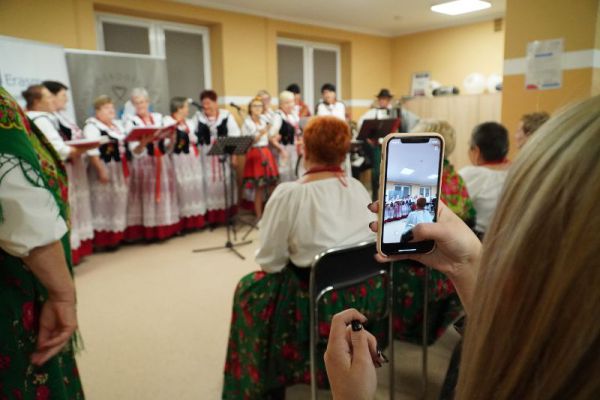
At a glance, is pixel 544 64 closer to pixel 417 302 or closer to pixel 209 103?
pixel 417 302

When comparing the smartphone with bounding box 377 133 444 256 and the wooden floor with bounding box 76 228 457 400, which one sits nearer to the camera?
the smartphone with bounding box 377 133 444 256

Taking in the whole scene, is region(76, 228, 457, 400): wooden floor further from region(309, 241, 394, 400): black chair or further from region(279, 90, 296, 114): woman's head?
region(279, 90, 296, 114): woman's head

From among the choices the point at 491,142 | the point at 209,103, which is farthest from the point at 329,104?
the point at 491,142

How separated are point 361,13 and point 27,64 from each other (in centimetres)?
479

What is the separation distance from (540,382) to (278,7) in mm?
6583

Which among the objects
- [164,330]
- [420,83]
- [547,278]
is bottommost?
[164,330]

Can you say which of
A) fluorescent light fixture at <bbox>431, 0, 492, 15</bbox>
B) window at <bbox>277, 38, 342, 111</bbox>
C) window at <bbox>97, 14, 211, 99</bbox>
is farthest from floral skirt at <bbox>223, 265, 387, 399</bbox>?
window at <bbox>277, 38, 342, 111</bbox>

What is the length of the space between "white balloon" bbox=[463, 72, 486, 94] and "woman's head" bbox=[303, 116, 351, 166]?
6.31 metres

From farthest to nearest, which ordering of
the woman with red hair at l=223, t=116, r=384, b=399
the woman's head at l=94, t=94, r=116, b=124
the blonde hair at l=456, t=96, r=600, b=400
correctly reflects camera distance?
the woman's head at l=94, t=94, r=116, b=124 < the woman with red hair at l=223, t=116, r=384, b=399 < the blonde hair at l=456, t=96, r=600, b=400

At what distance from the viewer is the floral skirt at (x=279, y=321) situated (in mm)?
1654

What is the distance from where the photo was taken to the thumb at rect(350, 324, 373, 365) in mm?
553

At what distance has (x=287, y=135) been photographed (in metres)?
5.66

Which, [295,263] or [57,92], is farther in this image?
[57,92]

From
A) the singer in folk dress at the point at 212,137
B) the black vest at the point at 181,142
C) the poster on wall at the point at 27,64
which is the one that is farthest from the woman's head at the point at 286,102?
the poster on wall at the point at 27,64
